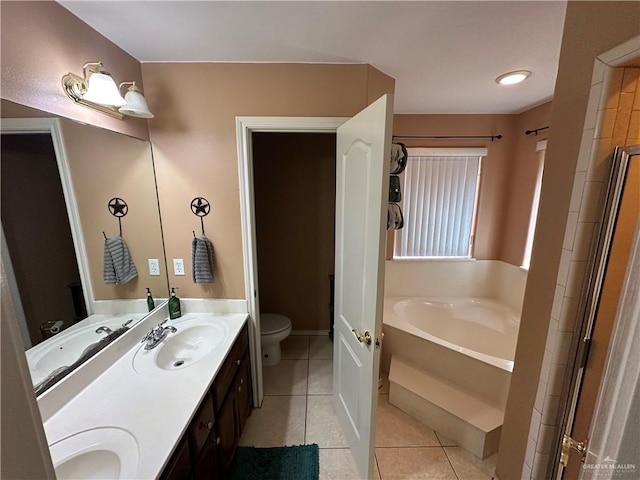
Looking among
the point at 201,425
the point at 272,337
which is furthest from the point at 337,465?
the point at 272,337

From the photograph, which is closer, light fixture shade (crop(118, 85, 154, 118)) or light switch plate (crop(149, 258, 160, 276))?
light fixture shade (crop(118, 85, 154, 118))

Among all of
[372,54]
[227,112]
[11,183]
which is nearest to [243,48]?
[227,112]

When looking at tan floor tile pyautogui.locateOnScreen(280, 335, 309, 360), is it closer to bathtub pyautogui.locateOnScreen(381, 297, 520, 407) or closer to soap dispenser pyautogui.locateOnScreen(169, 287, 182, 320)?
bathtub pyautogui.locateOnScreen(381, 297, 520, 407)

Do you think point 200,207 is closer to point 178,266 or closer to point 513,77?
point 178,266

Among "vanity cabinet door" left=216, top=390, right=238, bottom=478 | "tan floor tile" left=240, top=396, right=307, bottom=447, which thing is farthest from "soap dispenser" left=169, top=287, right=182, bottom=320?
"tan floor tile" left=240, top=396, right=307, bottom=447

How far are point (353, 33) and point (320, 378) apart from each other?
2478 millimetres

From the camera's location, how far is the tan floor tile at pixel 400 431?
1699mm

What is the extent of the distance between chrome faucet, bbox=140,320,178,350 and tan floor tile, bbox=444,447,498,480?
1.91 m

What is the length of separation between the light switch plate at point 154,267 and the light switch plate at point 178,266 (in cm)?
10

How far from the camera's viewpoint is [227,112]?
5.18 feet

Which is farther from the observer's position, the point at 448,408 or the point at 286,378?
the point at 286,378

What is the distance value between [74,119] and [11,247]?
62cm

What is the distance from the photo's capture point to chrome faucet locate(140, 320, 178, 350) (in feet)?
4.68

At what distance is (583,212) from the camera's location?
0.90m
